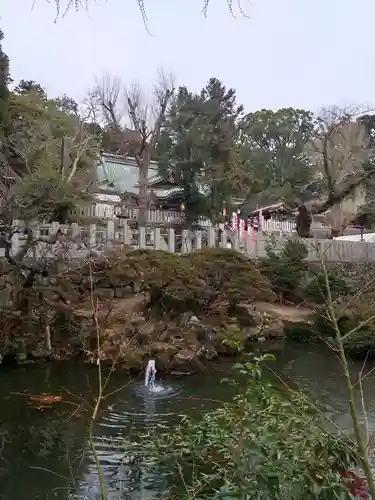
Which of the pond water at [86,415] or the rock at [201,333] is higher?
the rock at [201,333]

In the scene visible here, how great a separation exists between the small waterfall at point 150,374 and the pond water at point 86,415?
0.52ft

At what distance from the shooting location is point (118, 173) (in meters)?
29.3

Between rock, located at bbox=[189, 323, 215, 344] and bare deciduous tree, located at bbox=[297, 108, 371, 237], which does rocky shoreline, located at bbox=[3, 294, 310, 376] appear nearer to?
rock, located at bbox=[189, 323, 215, 344]

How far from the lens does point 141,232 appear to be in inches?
557

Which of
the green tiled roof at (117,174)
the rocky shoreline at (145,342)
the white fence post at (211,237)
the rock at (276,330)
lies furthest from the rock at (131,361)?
the green tiled roof at (117,174)

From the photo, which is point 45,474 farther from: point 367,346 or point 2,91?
point 2,91

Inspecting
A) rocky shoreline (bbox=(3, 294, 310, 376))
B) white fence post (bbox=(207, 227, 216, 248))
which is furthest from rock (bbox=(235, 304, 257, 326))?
white fence post (bbox=(207, 227, 216, 248))

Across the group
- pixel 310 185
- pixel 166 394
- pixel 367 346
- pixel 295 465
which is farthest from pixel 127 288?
pixel 310 185

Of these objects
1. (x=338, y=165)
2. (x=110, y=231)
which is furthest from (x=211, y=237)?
(x=338, y=165)

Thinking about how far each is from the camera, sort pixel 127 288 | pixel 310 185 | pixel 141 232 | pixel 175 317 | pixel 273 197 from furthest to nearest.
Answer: pixel 310 185, pixel 273 197, pixel 141 232, pixel 127 288, pixel 175 317

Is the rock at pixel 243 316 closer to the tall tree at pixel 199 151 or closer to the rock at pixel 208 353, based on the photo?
the rock at pixel 208 353

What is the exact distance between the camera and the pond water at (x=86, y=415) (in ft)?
16.8

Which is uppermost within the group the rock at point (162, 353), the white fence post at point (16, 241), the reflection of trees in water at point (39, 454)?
the white fence post at point (16, 241)

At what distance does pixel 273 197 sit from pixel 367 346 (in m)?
18.8
